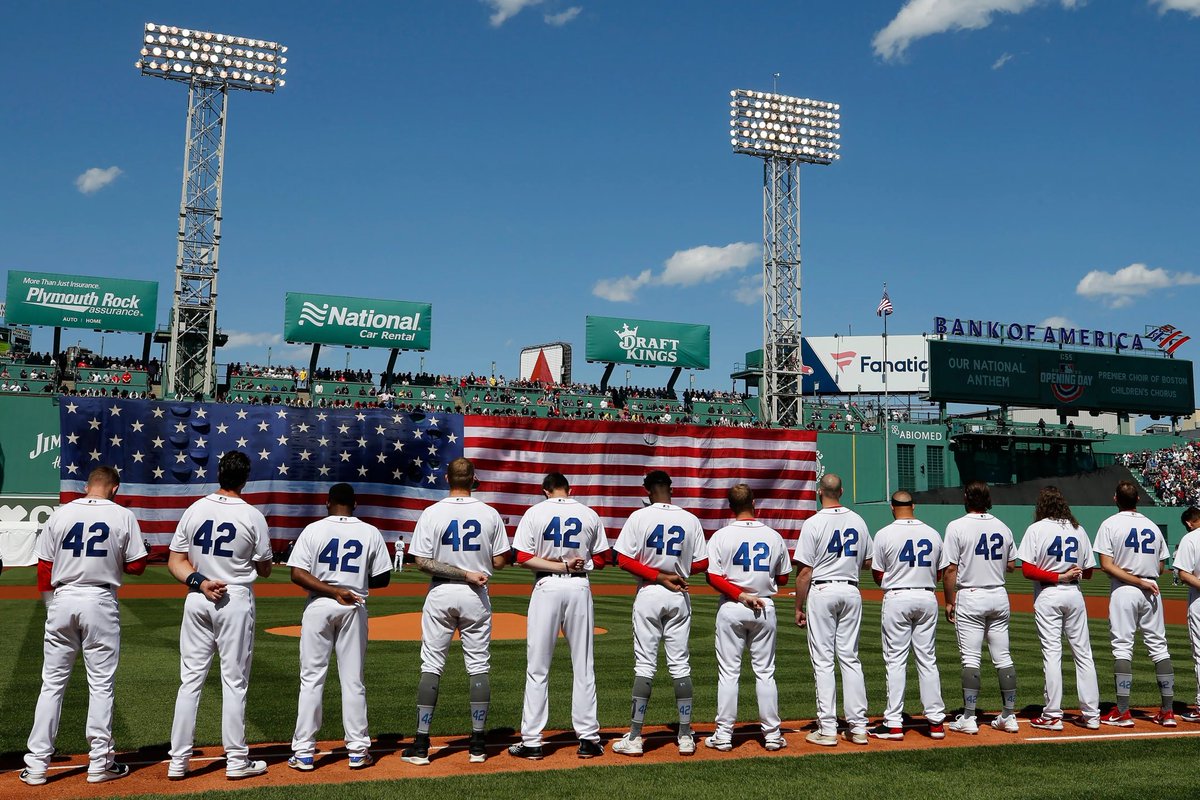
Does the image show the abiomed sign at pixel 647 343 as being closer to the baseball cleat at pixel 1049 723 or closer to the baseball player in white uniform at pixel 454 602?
the baseball cleat at pixel 1049 723

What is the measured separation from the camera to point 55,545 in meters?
7.11

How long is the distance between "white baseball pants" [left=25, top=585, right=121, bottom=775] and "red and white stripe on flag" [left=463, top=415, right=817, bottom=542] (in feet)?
17.0

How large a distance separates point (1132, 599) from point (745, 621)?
4088mm

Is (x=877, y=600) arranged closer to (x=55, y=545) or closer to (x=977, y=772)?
(x=977, y=772)

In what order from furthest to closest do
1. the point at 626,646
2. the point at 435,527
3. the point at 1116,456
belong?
the point at 1116,456 → the point at 626,646 → the point at 435,527

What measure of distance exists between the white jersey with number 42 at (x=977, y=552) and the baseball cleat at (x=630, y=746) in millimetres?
3014

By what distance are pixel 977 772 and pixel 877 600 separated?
18.2 metres

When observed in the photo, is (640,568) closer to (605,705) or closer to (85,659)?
(605,705)

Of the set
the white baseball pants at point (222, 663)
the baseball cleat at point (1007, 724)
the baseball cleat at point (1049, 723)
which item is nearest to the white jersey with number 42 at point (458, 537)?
the white baseball pants at point (222, 663)

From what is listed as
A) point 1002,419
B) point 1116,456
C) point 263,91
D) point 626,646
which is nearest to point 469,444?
point 626,646

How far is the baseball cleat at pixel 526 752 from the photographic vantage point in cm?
775

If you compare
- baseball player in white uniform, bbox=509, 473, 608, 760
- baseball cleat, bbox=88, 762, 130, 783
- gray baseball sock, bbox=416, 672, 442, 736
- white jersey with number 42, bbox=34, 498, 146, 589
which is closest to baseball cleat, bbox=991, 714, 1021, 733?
baseball player in white uniform, bbox=509, 473, 608, 760

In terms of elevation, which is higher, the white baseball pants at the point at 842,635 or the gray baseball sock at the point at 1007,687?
the white baseball pants at the point at 842,635

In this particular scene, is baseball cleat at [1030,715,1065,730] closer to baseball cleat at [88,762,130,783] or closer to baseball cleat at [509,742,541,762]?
baseball cleat at [509,742,541,762]
